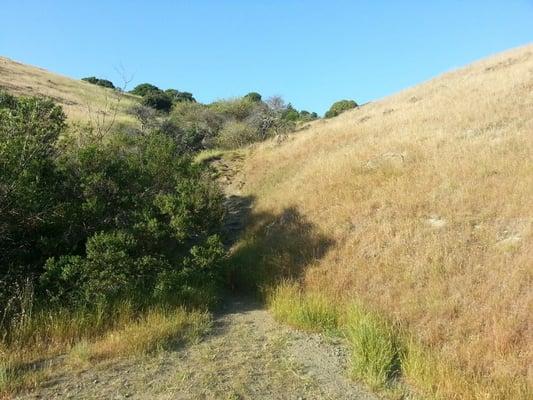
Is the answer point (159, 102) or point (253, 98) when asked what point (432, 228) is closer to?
point (253, 98)

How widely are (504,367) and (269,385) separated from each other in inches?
106

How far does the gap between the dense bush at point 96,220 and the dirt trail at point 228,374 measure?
166 centimetres

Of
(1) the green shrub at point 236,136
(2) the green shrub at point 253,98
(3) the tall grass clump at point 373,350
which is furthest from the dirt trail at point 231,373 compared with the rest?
(2) the green shrub at point 253,98

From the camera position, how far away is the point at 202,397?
5242 mm

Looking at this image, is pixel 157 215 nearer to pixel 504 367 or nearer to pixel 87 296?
pixel 87 296

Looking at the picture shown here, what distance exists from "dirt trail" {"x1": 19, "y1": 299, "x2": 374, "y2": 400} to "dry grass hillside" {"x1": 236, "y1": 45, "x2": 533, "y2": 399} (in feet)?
3.43

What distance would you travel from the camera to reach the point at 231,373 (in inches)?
232

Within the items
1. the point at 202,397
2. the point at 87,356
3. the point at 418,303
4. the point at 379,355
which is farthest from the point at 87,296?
the point at 418,303

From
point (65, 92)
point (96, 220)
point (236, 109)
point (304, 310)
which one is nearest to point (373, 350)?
point (304, 310)

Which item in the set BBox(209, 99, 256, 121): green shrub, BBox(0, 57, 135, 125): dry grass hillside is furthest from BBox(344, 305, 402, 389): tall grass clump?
BBox(209, 99, 256, 121): green shrub

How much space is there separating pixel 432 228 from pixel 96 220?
6.28 metres

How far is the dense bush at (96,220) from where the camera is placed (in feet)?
24.5

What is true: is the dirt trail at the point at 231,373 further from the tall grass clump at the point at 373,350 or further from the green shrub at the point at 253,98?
the green shrub at the point at 253,98

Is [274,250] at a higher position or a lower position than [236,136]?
lower
